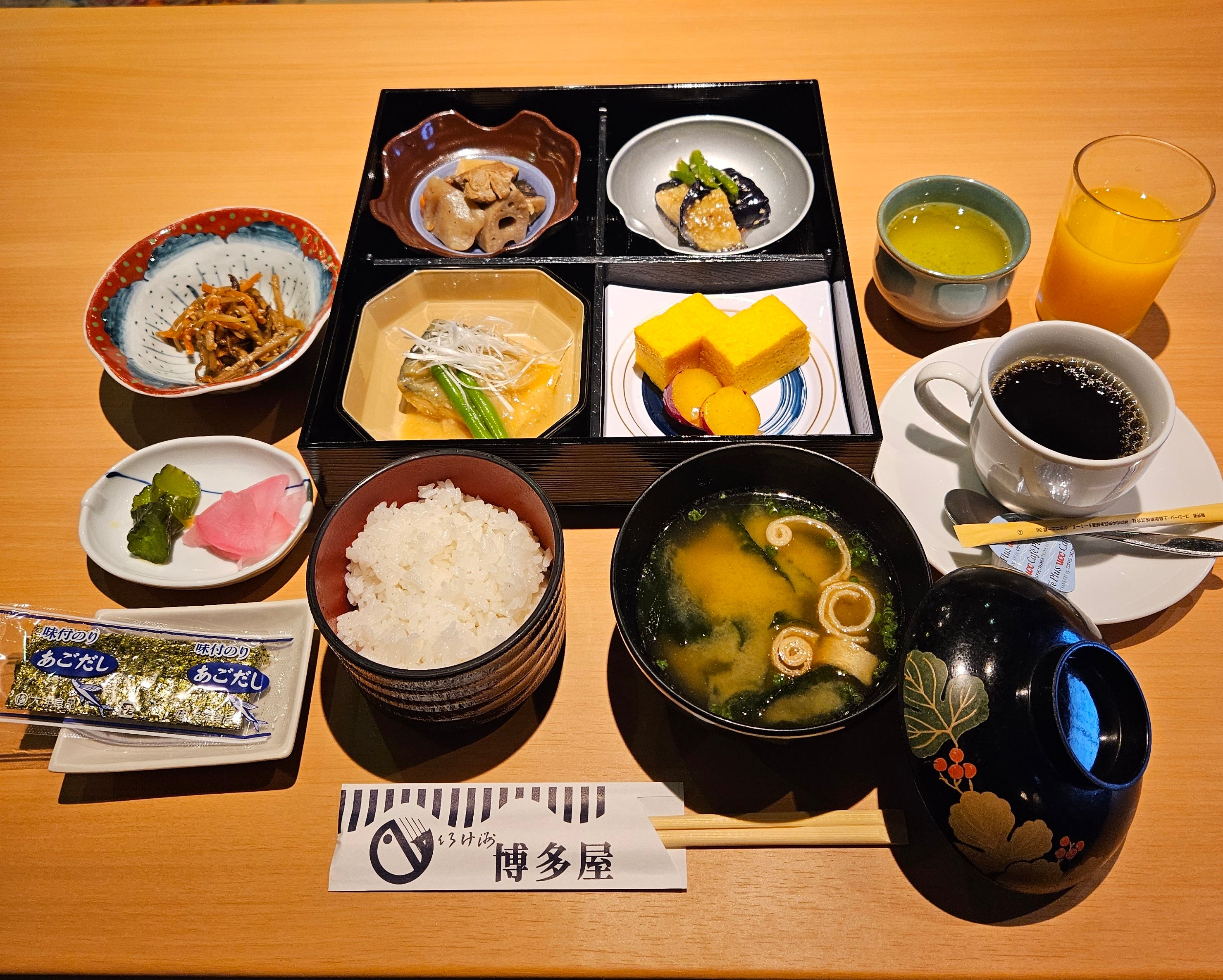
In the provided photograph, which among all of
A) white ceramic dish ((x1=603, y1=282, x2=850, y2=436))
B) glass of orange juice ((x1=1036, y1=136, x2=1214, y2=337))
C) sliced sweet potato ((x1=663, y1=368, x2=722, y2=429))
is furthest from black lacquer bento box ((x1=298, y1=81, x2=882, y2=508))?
glass of orange juice ((x1=1036, y1=136, x2=1214, y2=337))

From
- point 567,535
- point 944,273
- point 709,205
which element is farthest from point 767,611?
point 709,205

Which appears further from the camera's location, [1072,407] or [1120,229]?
[1120,229]

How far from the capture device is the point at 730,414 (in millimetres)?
1579

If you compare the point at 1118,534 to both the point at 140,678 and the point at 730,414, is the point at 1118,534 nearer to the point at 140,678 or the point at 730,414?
the point at 730,414

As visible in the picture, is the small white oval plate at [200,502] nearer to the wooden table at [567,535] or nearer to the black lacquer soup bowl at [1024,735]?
the wooden table at [567,535]

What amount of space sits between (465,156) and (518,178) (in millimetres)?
184

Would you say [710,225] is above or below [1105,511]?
above

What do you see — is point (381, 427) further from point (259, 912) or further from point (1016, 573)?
point (1016, 573)

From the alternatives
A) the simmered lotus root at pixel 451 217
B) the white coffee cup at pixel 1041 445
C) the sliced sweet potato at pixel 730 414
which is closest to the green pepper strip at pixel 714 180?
the simmered lotus root at pixel 451 217

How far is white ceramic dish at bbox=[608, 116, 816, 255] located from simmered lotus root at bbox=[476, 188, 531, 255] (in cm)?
23

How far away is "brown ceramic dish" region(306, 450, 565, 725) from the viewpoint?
1085mm

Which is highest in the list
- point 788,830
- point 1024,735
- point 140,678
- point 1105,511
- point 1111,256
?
point 1111,256

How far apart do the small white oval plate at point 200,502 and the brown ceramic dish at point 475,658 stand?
25 centimetres

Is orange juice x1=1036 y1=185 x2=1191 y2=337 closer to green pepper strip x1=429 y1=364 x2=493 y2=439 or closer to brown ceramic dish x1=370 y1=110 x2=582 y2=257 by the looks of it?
brown ceramic dish x1=370 y1=110 x2=582 y2=257
